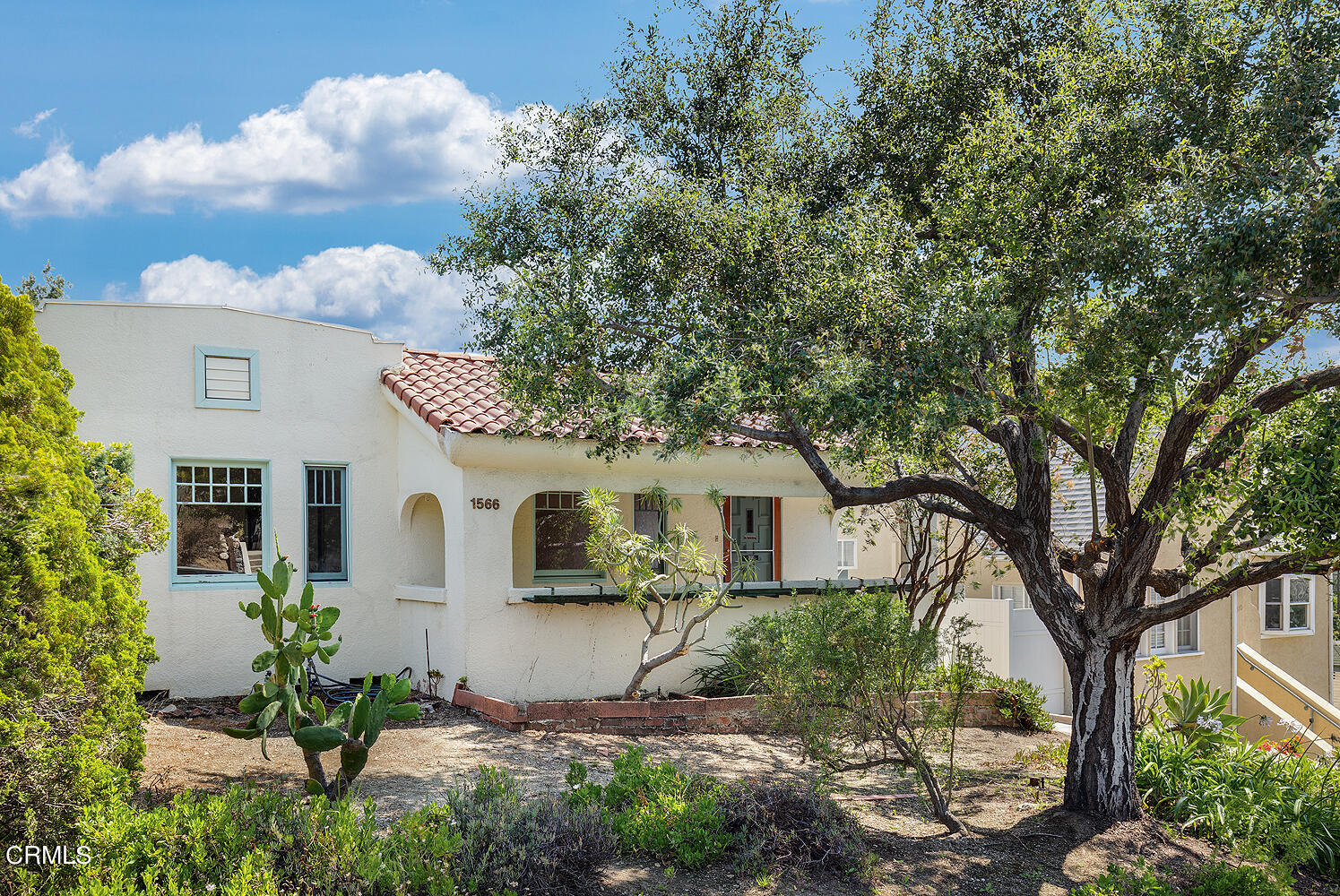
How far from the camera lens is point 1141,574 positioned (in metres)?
8.80

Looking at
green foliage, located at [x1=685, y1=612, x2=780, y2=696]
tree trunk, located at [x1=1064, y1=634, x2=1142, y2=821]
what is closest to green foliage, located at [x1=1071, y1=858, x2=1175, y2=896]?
tree trunk, located at [x1=1064, y1=634, x2=1142, y2=821]

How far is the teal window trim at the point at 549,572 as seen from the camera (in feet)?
47.0

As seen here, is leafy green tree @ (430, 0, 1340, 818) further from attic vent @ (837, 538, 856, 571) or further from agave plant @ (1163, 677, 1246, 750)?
attic vent @ (837, 538, 856, 571)

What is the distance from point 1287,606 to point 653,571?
16093mm

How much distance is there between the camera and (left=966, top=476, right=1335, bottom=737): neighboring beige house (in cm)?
1622

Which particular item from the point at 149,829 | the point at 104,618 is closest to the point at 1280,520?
the point at 149,829

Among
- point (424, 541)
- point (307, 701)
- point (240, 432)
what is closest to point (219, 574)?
point (240, 432)

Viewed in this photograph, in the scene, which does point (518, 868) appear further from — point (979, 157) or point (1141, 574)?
point (979, 157)

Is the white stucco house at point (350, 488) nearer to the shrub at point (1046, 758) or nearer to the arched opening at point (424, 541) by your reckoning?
the arched opening at point (424, 541)

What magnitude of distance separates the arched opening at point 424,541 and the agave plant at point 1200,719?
30.8ft

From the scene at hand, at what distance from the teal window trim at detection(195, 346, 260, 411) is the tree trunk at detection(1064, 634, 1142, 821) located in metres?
10.3

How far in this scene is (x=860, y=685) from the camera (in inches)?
304

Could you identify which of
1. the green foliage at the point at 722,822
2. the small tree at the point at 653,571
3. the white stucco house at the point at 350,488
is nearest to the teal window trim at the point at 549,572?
the white stucco house at the point at 350,488

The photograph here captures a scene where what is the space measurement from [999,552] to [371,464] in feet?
37.4
